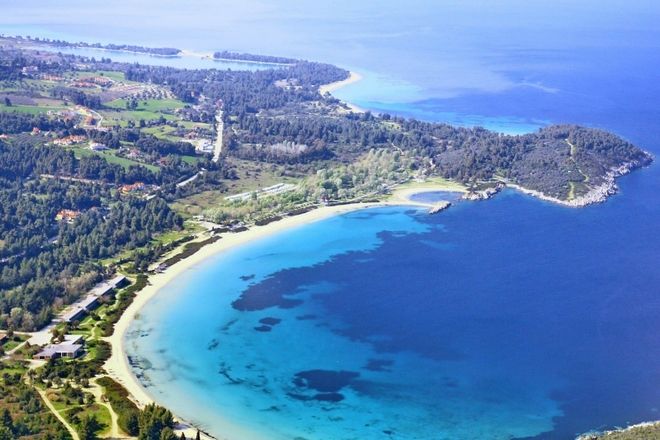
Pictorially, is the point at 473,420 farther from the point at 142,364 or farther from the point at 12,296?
the point at 12,296

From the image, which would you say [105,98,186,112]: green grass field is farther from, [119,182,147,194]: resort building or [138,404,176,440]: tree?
[138,404,176,440]: tree

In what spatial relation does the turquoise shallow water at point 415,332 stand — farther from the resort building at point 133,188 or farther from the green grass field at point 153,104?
the green grass field at point 153,104

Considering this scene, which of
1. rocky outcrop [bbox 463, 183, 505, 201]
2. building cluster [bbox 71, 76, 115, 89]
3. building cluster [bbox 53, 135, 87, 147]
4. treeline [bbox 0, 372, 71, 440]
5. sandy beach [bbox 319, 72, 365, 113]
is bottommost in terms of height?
treeline [bbox 0, 372, 71, 440]

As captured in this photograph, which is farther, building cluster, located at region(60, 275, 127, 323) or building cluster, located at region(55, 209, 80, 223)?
building cluster, located at region(55, 209, 80, 223)

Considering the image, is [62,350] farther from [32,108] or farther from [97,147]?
[32,108]

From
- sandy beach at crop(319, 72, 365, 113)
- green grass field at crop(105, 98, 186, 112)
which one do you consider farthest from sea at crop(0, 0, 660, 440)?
green grass field at crop(105, 98, 186, 112)
